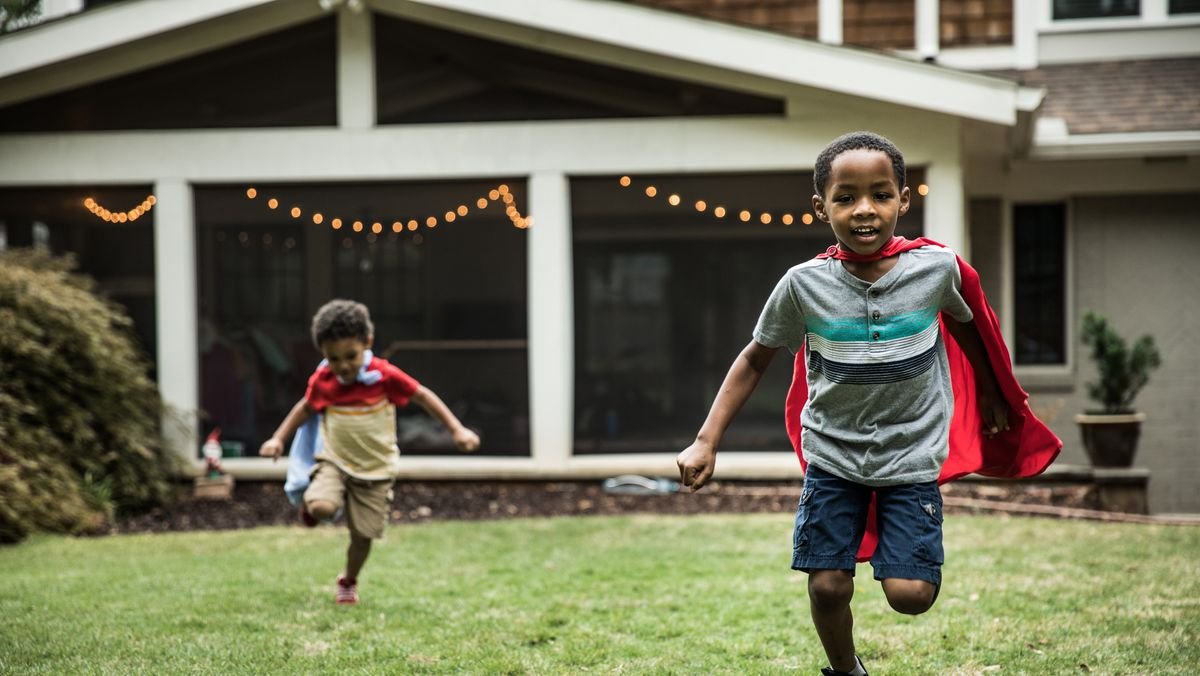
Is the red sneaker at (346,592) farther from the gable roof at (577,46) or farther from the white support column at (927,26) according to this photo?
the white support column at (927,26)

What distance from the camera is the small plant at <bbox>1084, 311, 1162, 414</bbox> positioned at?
9.07 m

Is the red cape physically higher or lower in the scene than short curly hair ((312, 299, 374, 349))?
lower

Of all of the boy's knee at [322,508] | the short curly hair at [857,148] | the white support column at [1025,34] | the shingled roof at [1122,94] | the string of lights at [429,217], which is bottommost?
the boy's knee at [322,508]

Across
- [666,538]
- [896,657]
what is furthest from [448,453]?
[896,657]

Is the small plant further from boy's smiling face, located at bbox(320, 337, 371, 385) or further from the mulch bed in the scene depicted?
boy's smiling face, located at bbox(320, 337, 371, 385)

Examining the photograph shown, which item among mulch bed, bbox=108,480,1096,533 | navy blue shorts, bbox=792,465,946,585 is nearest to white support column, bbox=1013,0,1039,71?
mulch bed, bbox=108,480,1096,533

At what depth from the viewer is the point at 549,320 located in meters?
9.55

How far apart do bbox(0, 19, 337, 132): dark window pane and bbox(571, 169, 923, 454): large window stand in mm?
2391

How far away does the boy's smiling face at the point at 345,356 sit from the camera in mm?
5328

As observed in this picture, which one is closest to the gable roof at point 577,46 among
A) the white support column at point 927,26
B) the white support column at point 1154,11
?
the white support column at point 927,26

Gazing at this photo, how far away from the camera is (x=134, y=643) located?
184 inches

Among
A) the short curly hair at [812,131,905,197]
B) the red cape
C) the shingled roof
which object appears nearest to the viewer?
Result: the short curly hair at [812,131,905,197]

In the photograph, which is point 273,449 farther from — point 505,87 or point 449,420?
point 505,87

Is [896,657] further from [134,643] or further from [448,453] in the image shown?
[448,453]
